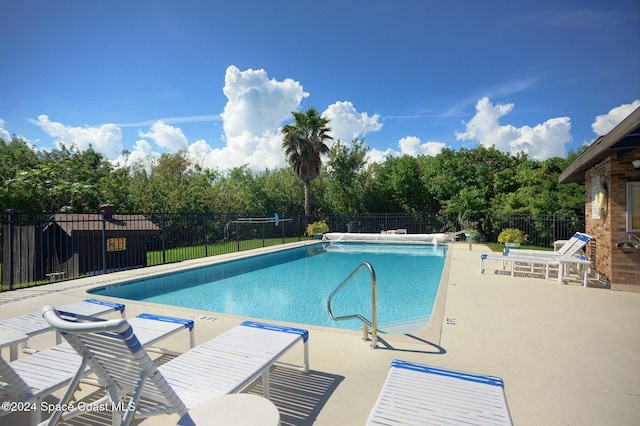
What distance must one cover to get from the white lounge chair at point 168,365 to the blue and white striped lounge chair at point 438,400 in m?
0.99

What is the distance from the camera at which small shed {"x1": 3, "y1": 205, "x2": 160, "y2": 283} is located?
9.78m

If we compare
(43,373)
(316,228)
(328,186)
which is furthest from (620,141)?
(328,186)

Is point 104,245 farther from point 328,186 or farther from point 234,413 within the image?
point 328,186

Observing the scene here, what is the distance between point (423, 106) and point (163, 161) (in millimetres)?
23533

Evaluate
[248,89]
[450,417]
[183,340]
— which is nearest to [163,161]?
[248,89]

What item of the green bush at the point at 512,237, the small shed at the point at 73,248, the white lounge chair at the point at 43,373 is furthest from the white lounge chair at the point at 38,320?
the green bush at the point at 512,237

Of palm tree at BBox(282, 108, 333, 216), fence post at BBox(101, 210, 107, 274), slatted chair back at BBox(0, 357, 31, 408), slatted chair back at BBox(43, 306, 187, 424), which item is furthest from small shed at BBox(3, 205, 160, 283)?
palm tree at BBox(282, 108, 333, 216)

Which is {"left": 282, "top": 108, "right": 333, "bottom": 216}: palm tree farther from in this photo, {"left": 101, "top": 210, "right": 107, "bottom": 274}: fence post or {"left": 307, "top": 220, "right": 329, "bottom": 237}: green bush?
{"left": 101, "top": 210, "right": 107, "bottom": 274}: fence post

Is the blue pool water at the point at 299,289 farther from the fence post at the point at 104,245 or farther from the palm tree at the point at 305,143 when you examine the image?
the palm tree at the point at 305,143

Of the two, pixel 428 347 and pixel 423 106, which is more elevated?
pixel 423 106

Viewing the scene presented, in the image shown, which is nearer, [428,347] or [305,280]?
[428,347]

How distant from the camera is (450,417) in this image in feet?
6.35

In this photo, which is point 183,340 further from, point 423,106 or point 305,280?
point 423,106

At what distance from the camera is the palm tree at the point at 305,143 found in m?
21.8
